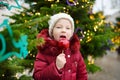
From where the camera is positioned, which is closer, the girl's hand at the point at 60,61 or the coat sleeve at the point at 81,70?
the girl's hand at the point at 60,61

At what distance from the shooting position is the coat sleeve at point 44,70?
299 centimetres

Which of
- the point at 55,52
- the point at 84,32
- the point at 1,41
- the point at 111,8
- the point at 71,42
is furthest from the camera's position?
the point at 111,8

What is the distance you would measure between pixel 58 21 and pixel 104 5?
281 inches

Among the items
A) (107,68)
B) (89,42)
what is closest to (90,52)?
(89,42)

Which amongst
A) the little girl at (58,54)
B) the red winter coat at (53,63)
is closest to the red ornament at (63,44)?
the little girl at (58,54)

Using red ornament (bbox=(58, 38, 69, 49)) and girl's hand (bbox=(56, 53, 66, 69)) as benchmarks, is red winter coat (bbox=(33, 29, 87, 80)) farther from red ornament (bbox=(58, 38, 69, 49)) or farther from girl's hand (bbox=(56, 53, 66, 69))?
red ornament (bbox=(58, 38, 69, 49))

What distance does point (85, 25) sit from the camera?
512 centimetres

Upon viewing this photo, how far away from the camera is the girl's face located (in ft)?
10.3

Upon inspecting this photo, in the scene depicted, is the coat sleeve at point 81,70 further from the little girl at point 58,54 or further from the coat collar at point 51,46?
the coat collar at point 51,46

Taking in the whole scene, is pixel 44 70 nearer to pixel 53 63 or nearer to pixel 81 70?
pixel 53 63

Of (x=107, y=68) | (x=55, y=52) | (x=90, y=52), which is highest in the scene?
(x=55, y=52)

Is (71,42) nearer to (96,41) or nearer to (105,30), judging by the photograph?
(96,41)

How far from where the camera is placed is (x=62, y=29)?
3135mm

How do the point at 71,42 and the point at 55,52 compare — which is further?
the point at 71,42
